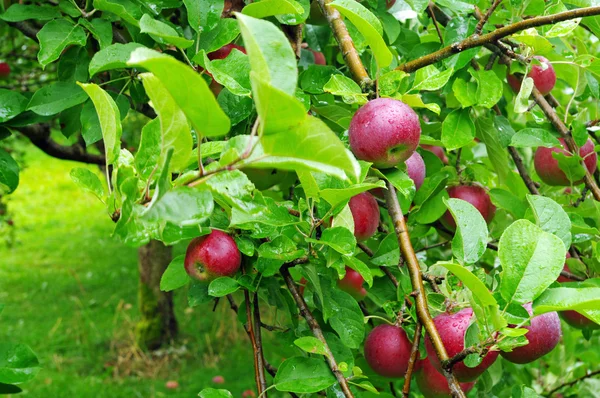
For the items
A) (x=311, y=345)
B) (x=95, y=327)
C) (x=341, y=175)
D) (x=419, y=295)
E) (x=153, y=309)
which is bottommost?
(x=95, y=327)

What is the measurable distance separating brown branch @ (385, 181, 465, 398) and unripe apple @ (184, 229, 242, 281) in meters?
0.24

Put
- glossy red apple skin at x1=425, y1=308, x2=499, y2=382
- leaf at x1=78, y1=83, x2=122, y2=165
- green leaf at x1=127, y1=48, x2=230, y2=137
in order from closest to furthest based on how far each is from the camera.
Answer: green leaf at x1=127, y1=48, x2=230, y2=137 < leaf at x1=78, y1=83, x2=122, y2=165 < glossy red apple skin at x1=425, y1=308, x2=499, y2=382

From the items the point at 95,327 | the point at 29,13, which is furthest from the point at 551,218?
the point at 95,327

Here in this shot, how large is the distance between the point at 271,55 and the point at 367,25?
349 millimetres

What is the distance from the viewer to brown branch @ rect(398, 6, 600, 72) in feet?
2.55

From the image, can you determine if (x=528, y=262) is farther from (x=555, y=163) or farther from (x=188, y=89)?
(x=555, y=163)

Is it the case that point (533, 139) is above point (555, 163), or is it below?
above

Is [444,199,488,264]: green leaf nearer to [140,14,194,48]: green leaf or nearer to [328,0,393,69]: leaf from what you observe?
[328,0,393,69]: leaf

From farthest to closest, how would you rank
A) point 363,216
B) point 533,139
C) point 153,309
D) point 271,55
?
point 153,309
point 533,139
point 363,216
point 271,55

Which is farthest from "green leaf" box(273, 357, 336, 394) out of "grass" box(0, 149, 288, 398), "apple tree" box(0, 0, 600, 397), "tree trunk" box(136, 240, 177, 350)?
"tree trunk" box(136, 240, 177, 350)

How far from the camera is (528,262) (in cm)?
72

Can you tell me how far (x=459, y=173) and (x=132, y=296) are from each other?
474 cm

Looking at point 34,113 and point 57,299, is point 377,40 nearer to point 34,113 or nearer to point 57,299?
point 34,113

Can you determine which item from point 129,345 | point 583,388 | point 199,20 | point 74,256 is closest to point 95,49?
point 199,20
